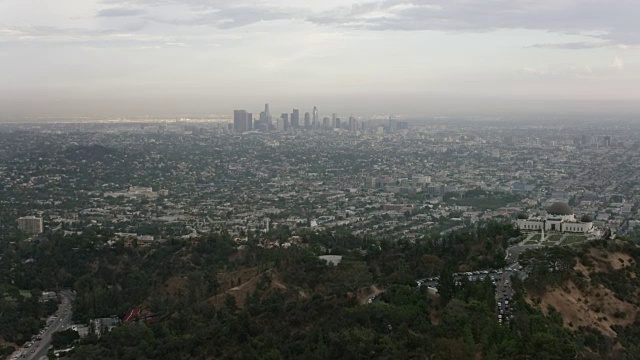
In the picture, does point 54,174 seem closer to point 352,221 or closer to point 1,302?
point 352,221

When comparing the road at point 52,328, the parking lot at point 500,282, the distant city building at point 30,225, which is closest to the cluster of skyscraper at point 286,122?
the distant city building at point 30,225

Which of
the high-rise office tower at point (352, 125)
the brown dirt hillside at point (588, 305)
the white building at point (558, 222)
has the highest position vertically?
the white building at point (558, 222)

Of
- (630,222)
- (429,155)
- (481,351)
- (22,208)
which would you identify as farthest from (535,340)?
(429,155)

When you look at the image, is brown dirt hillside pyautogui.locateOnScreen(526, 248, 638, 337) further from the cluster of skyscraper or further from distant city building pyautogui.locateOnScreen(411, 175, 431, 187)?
the cluster of skyscraper

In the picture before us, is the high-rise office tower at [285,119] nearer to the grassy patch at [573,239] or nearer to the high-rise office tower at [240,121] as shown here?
the high-rise office tower at [240,121]

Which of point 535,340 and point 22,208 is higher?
point 535,340

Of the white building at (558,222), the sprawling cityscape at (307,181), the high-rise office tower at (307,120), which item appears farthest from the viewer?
the high-rise office tower at (307,120)
